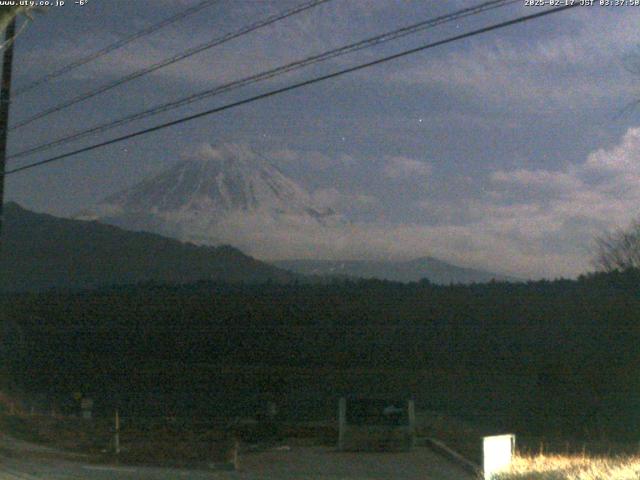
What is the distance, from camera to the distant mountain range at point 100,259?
48.2 metres

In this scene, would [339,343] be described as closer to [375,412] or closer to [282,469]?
[375,412]

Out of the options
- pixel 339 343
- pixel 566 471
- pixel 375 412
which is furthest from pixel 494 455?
pixel 339 343

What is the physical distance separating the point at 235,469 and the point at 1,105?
32.4 ft

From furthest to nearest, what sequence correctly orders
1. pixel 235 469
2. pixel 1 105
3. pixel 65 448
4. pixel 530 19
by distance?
1. pixel 1 105
2. pixel 65 448
3. pixel 235 469
4. pixel 530 19

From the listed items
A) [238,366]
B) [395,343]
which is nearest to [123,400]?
[238,366]

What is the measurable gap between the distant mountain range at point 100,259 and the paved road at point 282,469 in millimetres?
28257

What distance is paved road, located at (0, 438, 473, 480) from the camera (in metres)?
14.6

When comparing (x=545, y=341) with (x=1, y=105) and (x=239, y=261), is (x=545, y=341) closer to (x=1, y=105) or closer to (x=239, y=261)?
(x=239, y=261)

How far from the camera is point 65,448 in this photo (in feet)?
59.2

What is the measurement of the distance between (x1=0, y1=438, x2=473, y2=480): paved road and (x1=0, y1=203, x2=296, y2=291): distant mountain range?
92.7ft

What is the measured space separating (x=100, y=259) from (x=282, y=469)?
36.2 metres

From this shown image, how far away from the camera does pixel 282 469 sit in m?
16.6

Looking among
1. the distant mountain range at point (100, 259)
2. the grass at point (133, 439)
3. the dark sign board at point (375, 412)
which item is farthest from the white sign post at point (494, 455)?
the distant mountain range at point (100, 259)

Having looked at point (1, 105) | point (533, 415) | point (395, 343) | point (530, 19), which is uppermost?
point (1, 105)
